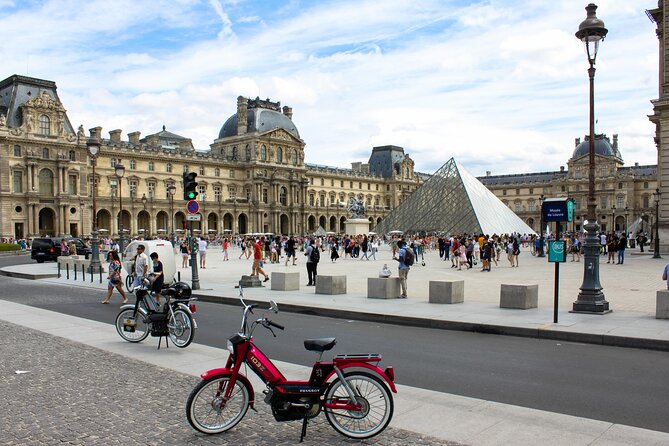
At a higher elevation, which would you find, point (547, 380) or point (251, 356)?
point (251, 356)

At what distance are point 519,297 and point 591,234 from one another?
6.33ft

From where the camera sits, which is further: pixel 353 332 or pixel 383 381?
pixel 353 332

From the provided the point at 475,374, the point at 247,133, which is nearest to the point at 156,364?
the point at 475,374

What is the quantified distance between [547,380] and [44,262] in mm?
34875

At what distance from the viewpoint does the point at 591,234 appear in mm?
12273

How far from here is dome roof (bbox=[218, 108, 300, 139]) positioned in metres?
96.4

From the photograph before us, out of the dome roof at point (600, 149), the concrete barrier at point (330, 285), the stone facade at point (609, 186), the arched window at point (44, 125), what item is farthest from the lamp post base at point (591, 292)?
the dome roof at point (600, 149)

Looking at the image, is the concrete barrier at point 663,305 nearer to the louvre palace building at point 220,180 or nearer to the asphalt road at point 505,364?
the asphalt road at point 505,364

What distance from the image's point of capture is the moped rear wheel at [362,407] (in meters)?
5.03

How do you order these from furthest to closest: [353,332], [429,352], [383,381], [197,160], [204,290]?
[197,160], [204,290], [353,332], [429,352], [383,381]

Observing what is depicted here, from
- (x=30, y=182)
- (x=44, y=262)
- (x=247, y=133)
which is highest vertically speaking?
(x=247, y=133)


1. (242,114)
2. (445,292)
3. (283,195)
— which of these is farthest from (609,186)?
(445,292)

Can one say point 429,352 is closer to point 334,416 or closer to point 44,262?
point 334,416

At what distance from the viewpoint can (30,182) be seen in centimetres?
6575
